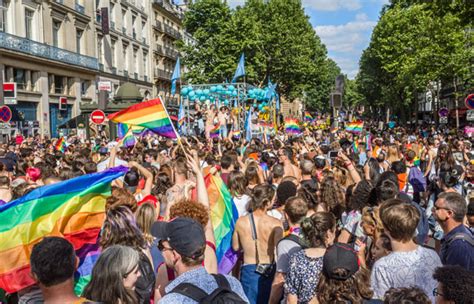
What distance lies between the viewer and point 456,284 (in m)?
2.73

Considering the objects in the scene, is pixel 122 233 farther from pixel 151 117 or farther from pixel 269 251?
pixel 151 117

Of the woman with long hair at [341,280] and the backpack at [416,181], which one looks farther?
the backpack at [416,181]

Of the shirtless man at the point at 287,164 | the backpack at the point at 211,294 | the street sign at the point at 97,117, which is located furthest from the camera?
the street sign at the point at 97,117

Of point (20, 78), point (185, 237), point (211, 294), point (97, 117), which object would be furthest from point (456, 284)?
point (20, 78)

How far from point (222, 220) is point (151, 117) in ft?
7.77

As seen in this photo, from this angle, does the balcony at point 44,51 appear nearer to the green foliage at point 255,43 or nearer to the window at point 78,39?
the window at point 78,39

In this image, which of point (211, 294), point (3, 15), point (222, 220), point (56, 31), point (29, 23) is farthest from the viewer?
point (56, 31)

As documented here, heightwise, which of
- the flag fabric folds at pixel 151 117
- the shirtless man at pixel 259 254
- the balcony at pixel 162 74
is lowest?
the shirtless man at pixel 259 254

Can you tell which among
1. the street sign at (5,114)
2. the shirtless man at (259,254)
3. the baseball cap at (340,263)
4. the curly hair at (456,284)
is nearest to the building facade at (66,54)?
the street sign at (5,114)

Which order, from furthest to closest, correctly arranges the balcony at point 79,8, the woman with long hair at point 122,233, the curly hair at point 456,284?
the balcony at point 79,8
the woman with long hair at point 122,233
the curly hair at point 456,284

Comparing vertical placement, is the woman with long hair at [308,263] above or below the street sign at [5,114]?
below

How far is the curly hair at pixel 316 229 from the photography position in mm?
4152

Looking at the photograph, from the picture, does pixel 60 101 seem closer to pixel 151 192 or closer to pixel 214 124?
pixel 214 124

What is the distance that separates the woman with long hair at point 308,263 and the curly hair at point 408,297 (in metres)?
1.07
